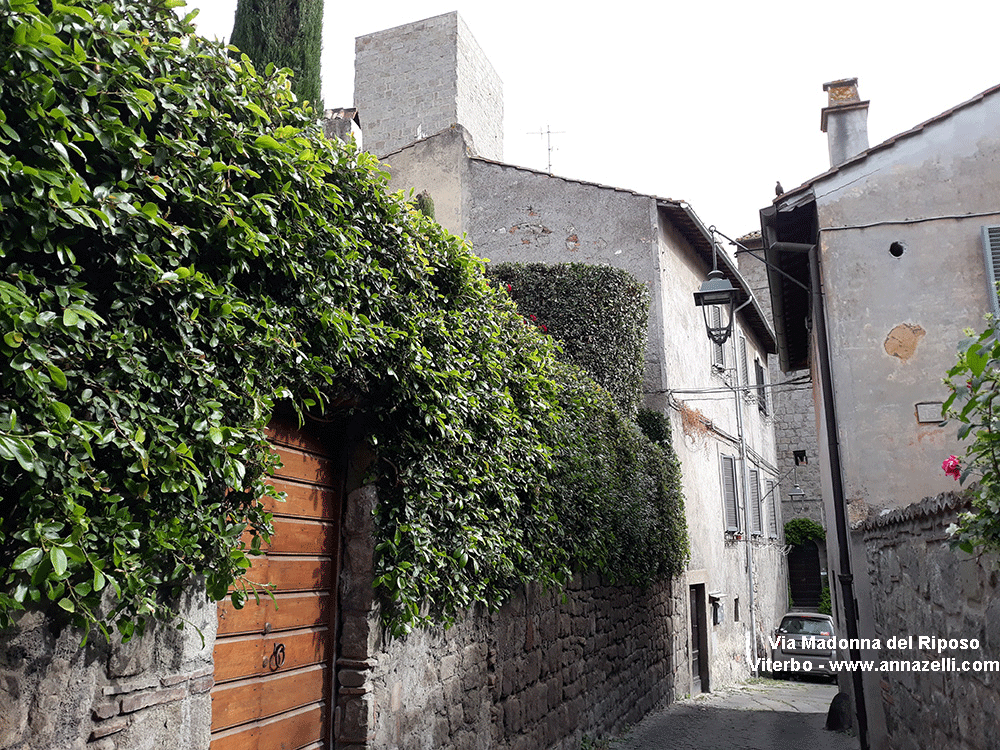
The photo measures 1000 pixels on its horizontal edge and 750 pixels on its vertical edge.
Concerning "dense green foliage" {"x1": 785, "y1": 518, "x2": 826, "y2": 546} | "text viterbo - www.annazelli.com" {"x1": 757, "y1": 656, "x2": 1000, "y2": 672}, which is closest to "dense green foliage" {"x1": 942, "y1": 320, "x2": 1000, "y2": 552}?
"text viterbo - www.annazelli.com" {"x1": 757, "y1": 656, "x2": 1000, "y2": 672}

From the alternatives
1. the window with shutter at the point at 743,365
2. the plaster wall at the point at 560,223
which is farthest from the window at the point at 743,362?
the plaster wall at the point at 560,223

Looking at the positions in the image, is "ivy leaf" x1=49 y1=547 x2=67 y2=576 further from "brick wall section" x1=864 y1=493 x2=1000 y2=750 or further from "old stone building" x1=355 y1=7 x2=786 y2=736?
"old stone building" x1=355 y1=7 x2=786 y2=736

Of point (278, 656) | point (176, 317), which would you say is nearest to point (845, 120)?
point (278, 656)

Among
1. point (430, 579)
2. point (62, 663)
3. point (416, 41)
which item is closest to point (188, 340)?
point (62, 663)

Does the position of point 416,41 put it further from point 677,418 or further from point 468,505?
point 468,505

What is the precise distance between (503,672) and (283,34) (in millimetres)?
5946

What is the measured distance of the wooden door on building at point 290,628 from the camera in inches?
132

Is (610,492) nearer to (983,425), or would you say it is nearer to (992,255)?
(992,255)

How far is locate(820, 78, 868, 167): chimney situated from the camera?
9828 millimetres

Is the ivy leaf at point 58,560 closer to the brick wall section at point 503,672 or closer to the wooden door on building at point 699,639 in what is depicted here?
the brick wall section at point 503,672

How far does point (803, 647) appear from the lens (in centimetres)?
1634

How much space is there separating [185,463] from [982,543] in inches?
119

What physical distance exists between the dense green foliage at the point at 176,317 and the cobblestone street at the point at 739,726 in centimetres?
508

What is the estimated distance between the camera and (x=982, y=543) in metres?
3.13
